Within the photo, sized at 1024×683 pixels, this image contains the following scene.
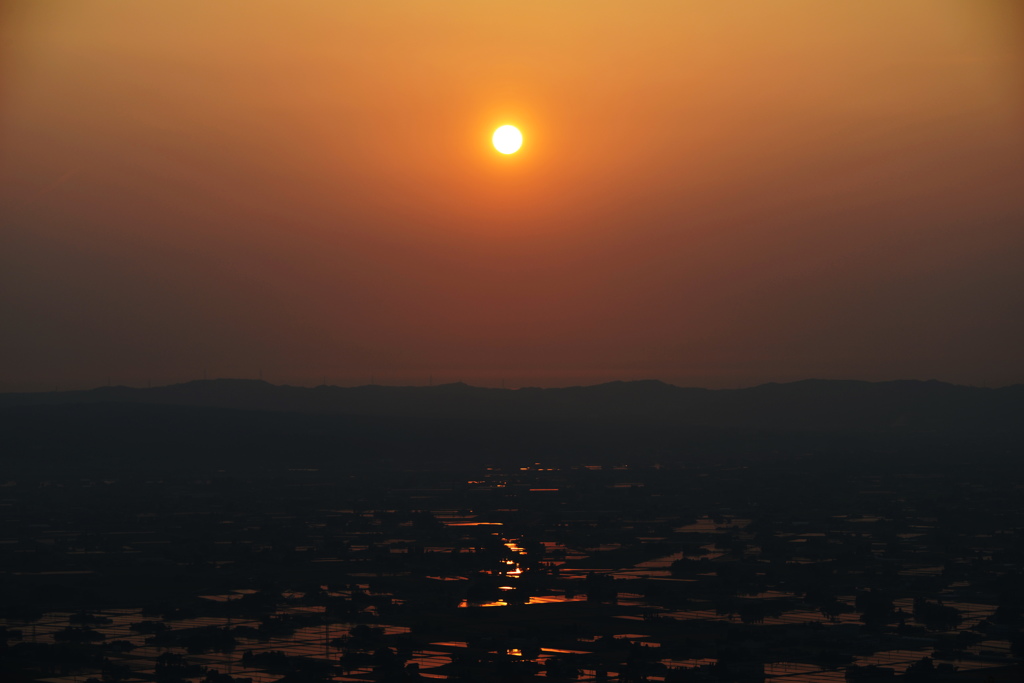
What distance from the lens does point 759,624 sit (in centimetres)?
5972

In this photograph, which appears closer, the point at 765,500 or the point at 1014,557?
the point at 1014,557

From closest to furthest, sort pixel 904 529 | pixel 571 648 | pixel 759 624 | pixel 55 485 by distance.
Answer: pixel 571 648 → pixel 759 624 → pixel 904 529 → pixel 55 485

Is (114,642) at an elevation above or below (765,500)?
below

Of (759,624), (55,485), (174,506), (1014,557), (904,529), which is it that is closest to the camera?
(759,624)

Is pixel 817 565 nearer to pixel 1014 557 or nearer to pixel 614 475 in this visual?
pixel 1014 557

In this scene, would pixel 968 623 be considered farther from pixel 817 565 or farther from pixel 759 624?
pixel 817 565

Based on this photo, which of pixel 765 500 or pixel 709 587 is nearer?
pixel 709 587

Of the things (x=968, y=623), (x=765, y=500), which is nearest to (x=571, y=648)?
(x=968, y=623)

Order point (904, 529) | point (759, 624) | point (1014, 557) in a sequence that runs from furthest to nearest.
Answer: point (904, 529), point (1014, 557), point (759, 624)

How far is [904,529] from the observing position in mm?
106000

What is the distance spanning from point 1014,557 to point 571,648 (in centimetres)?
4832

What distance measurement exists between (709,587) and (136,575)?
3988 cm

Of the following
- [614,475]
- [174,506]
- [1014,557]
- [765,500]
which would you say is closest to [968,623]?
[1014,557]

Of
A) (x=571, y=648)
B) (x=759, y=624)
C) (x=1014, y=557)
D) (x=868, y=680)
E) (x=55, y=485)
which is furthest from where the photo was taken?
(x=55, y=485)
